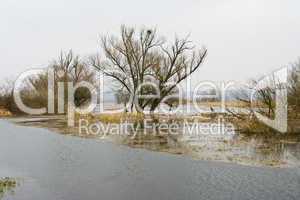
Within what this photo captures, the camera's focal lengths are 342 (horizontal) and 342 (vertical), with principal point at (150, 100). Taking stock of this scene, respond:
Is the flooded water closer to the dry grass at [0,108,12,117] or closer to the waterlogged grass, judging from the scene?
the waterlogged grass

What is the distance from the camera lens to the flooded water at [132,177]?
696cm

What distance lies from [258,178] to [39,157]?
6.97 m

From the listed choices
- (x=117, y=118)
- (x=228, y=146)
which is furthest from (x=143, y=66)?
(x=228, y=146)

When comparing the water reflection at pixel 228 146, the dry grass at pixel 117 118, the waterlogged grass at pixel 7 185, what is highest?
the dry grass at pixel 117 118

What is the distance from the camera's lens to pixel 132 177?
836 centimetres

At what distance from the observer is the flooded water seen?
6.96 meters

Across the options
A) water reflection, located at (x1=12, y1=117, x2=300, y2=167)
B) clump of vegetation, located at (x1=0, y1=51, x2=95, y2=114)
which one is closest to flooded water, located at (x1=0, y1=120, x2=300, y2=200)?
water reflection, located at (x1=12, y1=117, x2=300, y2=167)

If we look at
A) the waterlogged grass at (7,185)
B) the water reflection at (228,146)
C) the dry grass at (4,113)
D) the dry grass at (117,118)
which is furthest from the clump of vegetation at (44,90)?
the waterlogged grass at (7,185)

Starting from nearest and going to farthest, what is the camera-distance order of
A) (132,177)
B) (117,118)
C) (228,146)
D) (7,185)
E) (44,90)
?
(7,185)
(132,177)
(228,146)
(117,118)
(44,90)

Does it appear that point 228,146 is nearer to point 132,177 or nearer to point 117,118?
point 132,177

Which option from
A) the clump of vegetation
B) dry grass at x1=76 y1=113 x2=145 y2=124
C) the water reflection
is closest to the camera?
the water reflection

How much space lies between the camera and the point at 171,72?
28094 mm

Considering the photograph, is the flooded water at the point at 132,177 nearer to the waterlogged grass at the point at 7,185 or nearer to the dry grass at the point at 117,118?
the waterlogged grass at the point at 7,185

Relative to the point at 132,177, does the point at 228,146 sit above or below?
above
